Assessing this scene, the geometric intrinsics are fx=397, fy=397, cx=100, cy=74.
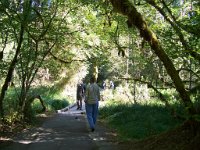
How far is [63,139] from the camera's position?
11922mm

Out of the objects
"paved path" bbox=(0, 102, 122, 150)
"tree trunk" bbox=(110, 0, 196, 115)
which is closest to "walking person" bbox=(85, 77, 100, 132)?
"paved path" bbox=(0, 102, 122, 150)

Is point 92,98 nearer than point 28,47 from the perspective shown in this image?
Yes

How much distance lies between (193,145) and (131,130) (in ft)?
18.4

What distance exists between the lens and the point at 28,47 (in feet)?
52.1

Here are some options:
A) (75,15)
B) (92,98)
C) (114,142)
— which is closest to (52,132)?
(92,98)

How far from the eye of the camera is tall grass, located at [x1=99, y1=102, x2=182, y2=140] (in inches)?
513

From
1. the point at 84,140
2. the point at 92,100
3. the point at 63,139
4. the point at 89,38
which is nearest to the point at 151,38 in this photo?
the point at 84,140

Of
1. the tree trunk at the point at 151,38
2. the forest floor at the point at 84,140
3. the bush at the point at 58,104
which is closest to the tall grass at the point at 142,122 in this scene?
the forest floor at the point at 84,140

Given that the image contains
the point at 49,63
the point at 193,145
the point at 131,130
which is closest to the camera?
the point at 193,145

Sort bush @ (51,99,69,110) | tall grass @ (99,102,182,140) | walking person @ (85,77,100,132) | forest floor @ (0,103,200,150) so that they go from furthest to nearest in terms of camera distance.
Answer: bush @ (51,99,69,110) → walking person @ (85,77,100,132) → tall grass @ (99,102,182,140) → forest floor @ (0,103,200,150)

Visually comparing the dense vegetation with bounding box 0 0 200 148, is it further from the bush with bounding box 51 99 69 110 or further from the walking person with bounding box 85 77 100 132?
the bush with bounding box 51 99 69 110

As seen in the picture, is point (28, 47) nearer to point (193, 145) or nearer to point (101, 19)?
point (101, 19)

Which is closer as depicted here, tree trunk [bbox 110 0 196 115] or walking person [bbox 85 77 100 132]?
tree trunk [bbox 110 0 196 115]

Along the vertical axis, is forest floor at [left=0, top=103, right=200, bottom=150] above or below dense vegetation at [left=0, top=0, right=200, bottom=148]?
below
